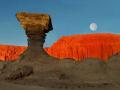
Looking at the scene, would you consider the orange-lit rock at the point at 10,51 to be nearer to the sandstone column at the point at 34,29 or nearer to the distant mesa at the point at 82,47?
the distant mesa at the point at 82,47

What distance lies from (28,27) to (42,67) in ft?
21.1

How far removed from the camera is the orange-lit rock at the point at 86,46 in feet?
499

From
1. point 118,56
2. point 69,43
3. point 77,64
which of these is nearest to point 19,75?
point 77,64

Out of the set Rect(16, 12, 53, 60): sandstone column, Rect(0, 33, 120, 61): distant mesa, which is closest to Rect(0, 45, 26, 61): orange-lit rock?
Rect(0, 33, 120, 61): distant mesa

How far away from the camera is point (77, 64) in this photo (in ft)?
85.0

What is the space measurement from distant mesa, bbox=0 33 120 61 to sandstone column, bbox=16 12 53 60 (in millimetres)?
115442

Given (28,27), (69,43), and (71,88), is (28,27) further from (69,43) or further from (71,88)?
(69,43)

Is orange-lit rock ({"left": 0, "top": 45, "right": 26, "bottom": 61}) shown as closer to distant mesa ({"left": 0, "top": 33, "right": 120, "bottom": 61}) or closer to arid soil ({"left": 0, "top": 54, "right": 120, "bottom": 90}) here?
distant mesa ({"left": 0, "top": 33, "right": 120, "bottom": 61})

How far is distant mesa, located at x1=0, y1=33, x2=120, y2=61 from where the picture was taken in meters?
152

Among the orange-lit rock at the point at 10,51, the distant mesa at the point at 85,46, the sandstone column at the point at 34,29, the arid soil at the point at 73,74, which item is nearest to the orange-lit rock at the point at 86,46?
the distant mesa at the point at 85,46

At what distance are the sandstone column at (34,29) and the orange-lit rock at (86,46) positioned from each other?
117 m

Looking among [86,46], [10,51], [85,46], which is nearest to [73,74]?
[86,46]

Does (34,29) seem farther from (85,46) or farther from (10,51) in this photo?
(10,51)

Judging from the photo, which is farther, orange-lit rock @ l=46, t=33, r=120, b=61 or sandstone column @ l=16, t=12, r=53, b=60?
orange-lit rock @ l=46, t=33, r=120, b=61
